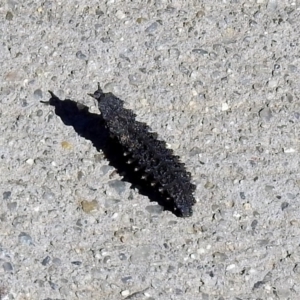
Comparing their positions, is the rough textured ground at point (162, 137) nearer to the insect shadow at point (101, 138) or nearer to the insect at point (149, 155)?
the insect shadow at point (101, 138)

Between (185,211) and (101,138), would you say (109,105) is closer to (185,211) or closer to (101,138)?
(101,138)

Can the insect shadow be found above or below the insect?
below

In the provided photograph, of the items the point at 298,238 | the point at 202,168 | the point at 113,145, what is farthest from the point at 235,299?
the point at 113,145

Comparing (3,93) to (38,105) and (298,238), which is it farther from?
(298,238)

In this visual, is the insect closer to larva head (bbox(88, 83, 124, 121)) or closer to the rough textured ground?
larva head (bbox(88, 83, 124, 121))

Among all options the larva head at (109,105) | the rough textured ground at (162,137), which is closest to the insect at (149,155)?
the larva head at (109,105)

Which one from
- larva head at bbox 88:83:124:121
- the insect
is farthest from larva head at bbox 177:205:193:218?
larva head at bbox 88:83:124:121
